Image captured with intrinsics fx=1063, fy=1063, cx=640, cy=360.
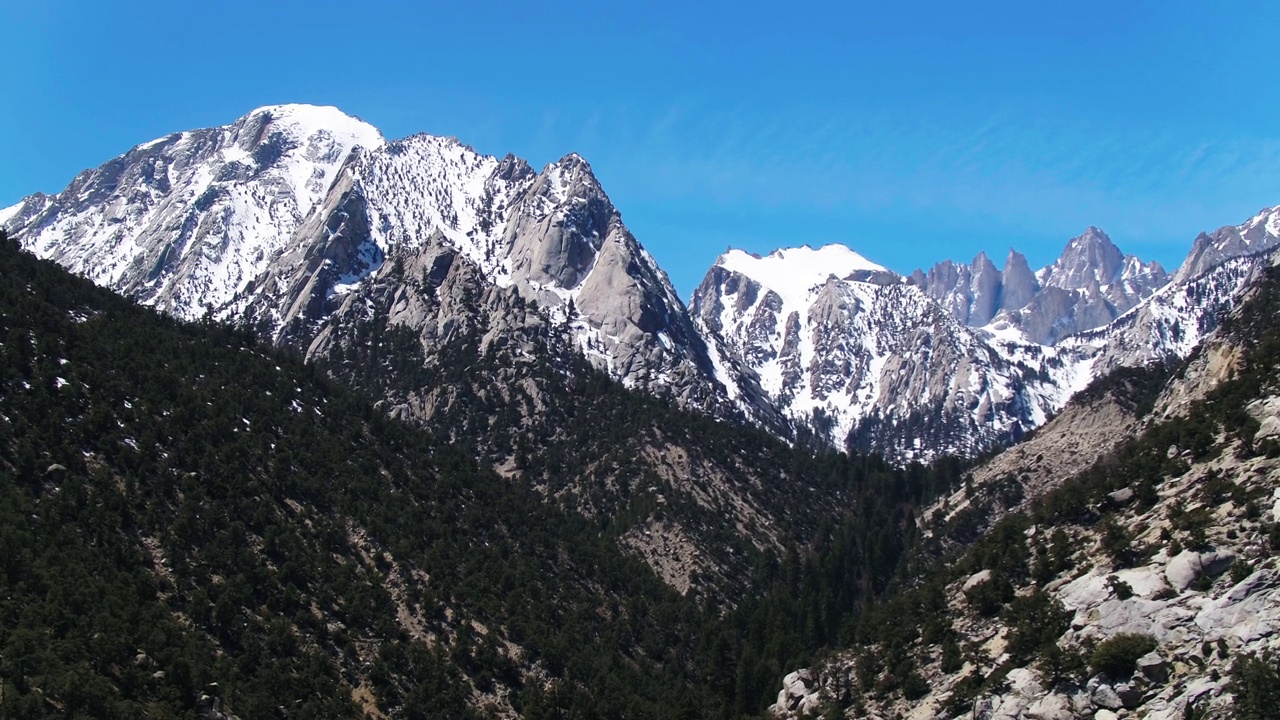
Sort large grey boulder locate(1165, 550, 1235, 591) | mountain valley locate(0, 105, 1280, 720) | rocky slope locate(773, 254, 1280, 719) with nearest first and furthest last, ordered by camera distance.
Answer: rocky slope locate(773, 254, 1280, 719) → large grey boulder locate(1165, 550, 1235, 591) → mountain valley locate(0, 105, 1280, 720)

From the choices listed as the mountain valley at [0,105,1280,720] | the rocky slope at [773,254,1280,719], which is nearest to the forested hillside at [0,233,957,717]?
the mountain valley at [0,105,1280,720]

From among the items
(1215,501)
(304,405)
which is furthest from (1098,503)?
(304,405)

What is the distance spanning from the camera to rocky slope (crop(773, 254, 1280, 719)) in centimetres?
5822

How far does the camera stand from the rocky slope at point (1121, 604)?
58.2 m

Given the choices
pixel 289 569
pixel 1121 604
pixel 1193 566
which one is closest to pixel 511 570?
pixel 289 569

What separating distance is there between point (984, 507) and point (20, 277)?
15537 cm

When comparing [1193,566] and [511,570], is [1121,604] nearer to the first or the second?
[1193,566]

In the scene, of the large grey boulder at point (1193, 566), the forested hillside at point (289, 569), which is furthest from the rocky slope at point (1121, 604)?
the forested hillside at point (289, 569)

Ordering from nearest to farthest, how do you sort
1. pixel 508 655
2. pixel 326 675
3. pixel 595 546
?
pixel 326 675 → pixel 508 655 → pixel 595 546

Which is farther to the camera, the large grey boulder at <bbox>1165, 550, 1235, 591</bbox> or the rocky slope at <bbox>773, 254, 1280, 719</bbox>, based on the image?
the large grey boulder at <bbox>1165, 550, 1235, 591</bbox>

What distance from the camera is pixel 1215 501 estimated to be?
72.1 m

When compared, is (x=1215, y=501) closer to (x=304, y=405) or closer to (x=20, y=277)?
(x=304, y=405)

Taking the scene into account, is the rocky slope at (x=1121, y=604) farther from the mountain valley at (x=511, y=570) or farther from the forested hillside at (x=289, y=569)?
the forested hillside at (x=289, y=569)

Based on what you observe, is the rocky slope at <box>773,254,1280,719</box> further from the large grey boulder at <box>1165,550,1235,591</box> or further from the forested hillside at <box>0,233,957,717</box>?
the forested hillside at <box>0,233,957,717</box>
